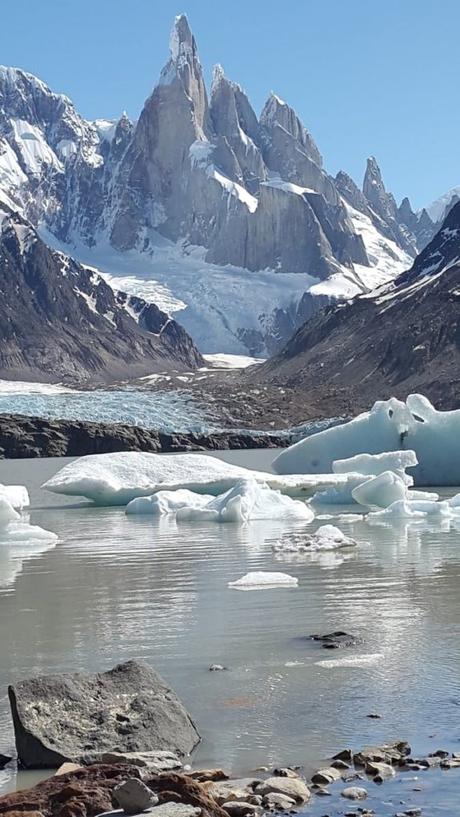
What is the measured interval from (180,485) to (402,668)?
702 inches

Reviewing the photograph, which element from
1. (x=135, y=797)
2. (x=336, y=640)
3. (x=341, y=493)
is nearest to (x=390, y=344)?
(x=341, y=493)

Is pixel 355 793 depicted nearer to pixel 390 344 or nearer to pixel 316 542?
pixel 316 542

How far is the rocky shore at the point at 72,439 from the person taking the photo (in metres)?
60.5

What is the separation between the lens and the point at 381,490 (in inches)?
958

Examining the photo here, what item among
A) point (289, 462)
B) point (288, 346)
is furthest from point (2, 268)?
point (289, 462)

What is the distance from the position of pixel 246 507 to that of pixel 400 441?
10963mm

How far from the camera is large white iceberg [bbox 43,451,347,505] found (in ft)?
85.7

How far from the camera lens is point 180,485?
85.9 feet

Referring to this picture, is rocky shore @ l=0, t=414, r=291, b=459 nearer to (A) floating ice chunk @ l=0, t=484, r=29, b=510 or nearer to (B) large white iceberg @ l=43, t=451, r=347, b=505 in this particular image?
(B) large white iceberg @ l=43, t=451, r=347, b=505

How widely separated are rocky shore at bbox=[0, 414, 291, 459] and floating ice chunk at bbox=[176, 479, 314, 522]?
36287 mm

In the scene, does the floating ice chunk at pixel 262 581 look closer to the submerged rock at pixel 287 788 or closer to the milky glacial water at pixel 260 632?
the milky glacial water at pixel 260 632

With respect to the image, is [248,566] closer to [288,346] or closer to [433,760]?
[433,760]

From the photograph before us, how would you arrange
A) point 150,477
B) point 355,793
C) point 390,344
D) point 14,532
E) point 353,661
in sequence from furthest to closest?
point 390,344 < point 150,477 < point 14,532 < point 353,661 < point 355,793

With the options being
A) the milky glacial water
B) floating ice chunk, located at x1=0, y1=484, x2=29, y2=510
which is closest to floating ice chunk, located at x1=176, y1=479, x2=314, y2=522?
floating ice chunk, located at x1=0, y1=484, x2=29, y2=510
